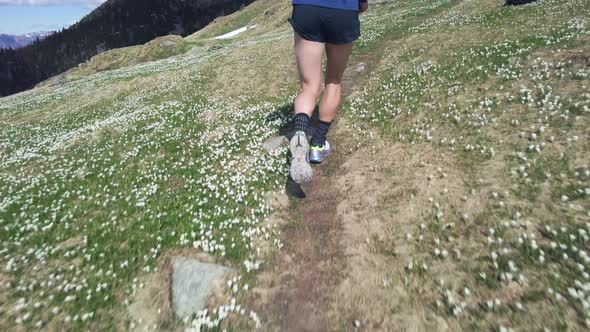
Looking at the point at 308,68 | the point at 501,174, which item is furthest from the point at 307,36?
the point at 501,174

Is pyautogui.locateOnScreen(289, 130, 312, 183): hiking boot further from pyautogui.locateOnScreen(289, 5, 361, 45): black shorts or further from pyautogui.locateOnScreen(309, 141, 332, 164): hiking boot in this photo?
pyautogui.locateOnScreen(289, 5, 361, 45): black shorts

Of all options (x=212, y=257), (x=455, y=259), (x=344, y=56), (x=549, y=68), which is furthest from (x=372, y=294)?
(x=549, y=68)

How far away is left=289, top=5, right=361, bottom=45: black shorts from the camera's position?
6.84 m

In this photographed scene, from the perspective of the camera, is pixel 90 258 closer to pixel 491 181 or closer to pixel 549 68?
pixel 491 181

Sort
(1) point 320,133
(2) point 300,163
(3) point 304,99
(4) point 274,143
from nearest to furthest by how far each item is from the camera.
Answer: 1. (2) point 300,163
2. (3) point 304,99
3. (1) point 320,133
4. (4) point 274,143

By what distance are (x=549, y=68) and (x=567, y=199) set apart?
730cm

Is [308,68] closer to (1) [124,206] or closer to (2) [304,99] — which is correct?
(2) [304,99]

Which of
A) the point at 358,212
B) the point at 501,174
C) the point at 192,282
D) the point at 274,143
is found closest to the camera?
the point at 192,282

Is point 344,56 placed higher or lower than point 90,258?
higher

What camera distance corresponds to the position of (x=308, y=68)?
25.2 feet

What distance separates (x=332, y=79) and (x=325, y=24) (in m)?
1.85

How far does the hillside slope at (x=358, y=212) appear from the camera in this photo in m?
5.73

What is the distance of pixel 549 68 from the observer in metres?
11.4

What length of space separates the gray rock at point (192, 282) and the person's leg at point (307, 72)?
12.7 feet
